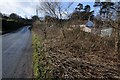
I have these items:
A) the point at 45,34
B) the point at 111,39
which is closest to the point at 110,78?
the point at 111,39

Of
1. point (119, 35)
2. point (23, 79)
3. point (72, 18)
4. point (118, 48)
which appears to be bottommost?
point (23, 79)

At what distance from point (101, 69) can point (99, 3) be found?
309 inches

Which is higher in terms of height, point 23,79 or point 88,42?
point 88,42

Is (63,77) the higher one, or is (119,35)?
(119,35)

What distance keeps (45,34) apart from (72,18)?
393cm

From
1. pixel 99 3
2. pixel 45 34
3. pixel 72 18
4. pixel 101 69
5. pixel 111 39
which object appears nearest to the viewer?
pixel 101 69

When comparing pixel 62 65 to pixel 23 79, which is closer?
pixel 23 79

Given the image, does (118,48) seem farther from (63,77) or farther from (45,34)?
(45,34)

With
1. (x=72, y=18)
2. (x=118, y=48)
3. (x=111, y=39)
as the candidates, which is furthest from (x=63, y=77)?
(x=72, y=18)

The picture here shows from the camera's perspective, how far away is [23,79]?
7219mm

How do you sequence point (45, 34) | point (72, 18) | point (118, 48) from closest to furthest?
1. point (118, 48)
2. point (72, 18)
3. point (45, 34)

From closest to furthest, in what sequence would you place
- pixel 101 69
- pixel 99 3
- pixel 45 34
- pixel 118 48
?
pixel 101 69 < pixel 118 48 < pixel 99 3 < pixel 45 34

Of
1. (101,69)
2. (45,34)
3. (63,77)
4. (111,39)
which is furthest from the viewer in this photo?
(45,34)

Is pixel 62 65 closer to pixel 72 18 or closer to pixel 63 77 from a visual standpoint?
pixel 63 77
